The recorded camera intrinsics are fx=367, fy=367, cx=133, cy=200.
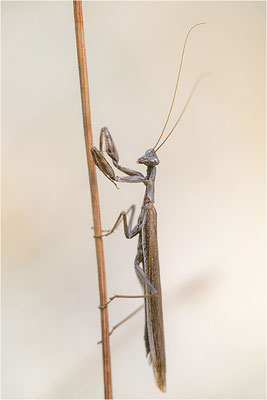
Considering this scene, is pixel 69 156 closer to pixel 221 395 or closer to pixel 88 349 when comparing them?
pixel 88 349

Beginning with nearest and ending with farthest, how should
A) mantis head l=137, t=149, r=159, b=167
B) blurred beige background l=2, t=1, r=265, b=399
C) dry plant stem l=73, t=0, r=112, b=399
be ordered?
1. dry plant stem l=73, t=0, r=112, b=399
2. mantis head l=137, t=149, r=159, b=167
3. blurred beige background l=2, t=1, r=265, b=399

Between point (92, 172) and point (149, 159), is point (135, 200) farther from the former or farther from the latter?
point (92, 172)

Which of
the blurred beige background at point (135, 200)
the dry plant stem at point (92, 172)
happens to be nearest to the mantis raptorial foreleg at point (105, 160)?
the dry plant stem at point (92, 172)

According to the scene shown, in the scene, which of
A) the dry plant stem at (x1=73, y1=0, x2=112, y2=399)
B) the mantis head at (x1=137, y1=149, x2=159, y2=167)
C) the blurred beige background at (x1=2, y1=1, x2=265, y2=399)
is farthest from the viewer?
the blurred beige background at (x1=2, y1=1, x2=265, y2=399)

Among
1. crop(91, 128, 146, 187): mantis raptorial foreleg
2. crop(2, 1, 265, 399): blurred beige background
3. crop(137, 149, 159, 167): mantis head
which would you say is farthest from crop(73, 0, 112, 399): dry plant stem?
crop(2, 1, 265, 399): blurred beige background

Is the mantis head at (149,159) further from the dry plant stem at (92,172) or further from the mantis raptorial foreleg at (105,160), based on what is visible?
the dry plant stem at (92,172)

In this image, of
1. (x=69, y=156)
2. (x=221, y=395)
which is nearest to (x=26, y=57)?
(x=69, y=156)

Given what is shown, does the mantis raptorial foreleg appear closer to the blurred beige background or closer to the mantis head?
the mantis head

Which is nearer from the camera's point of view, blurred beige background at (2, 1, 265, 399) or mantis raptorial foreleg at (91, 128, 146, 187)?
mantis raptorial foreleg at (91, 128, 146, 187)

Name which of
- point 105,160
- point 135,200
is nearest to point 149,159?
point 105,160
